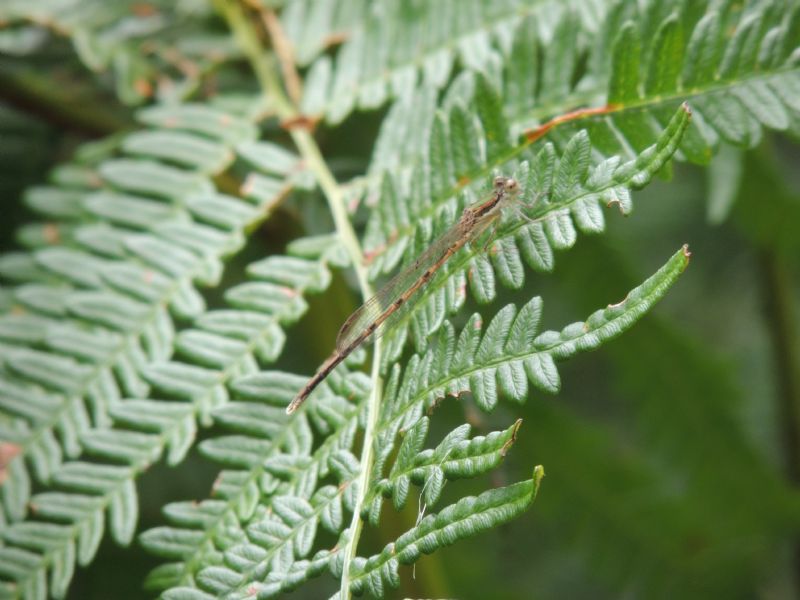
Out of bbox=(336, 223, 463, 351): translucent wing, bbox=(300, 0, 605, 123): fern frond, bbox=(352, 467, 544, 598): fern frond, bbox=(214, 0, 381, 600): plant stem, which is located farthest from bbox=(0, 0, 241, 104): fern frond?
bbox=(352, 467, 544, 598): fern frond

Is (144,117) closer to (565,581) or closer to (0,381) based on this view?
(0,381)

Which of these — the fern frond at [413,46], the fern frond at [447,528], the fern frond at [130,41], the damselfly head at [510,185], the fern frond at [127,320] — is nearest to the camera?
the fern frond at [447,528]

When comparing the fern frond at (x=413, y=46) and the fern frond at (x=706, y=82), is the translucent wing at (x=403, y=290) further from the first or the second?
the fern frond at (x=413, y=46)

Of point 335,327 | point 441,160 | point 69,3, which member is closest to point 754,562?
point 335,327

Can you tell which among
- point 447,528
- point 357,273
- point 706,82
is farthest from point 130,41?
point 447,528

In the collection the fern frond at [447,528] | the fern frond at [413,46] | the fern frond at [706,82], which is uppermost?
the fern frond at [413,46]

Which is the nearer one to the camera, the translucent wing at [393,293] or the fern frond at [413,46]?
the translucent wing at [393,293]

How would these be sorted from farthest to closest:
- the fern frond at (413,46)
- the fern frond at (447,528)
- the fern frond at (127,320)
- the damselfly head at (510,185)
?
the fern frond at (413,46), the fern frond at (127,320), the damselfly head at (510,185), the fern frond at (447,528)

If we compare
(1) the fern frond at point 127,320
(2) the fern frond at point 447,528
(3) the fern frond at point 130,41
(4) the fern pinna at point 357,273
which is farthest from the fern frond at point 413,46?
(2) the fern frond at point 447,528
